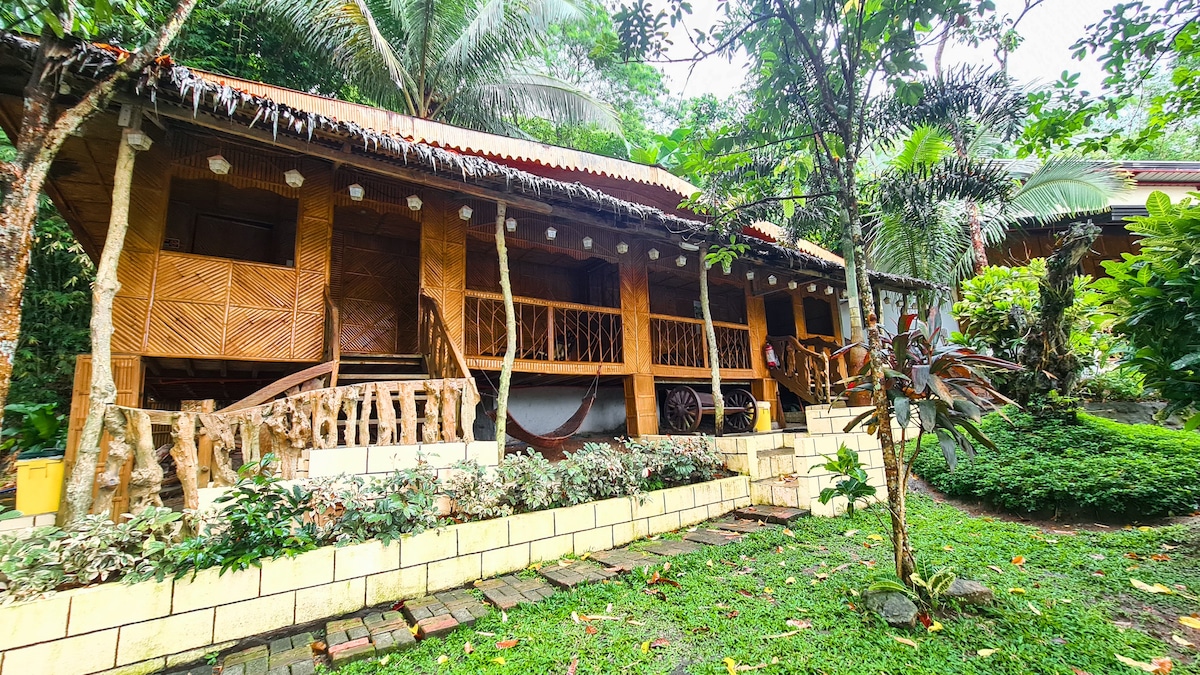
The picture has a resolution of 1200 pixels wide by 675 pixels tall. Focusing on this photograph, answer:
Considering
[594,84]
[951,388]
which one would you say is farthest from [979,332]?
[594,84]

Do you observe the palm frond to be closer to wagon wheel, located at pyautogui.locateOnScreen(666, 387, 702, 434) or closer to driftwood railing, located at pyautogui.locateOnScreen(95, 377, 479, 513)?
wagon wheel, located at pyautogui.locateOnScreen(666, 387, 702, 434)

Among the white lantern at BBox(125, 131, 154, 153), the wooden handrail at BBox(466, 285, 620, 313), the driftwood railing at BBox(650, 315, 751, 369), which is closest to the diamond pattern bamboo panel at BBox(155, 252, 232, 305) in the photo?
the white lantern at BBox(125, 131, 154, 153)

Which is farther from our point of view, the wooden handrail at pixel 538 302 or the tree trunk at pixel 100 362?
the wooden handrail at pixel 538 302

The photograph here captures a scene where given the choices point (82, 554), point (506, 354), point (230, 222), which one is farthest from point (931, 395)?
point (230, 222)

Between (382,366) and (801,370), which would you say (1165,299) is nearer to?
(801,370)

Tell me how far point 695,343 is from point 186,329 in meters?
7.04

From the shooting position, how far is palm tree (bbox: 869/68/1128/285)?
6.82 metres

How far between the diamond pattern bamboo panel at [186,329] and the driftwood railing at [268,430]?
1.35 meters

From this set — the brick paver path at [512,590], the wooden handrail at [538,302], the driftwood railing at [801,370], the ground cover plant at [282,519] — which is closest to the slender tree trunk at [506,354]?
the wooden handrail at [538,302]

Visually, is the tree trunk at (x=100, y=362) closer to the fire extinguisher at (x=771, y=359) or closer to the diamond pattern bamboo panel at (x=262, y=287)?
the diamond pattern bamboo panel at (x=262, y=287)

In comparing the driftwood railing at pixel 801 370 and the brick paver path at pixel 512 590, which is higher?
the driftwood railing at pixel 801 370

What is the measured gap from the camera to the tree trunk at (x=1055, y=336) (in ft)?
19.1

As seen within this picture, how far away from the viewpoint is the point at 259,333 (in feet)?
17.3

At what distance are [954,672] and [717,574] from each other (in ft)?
5.03
